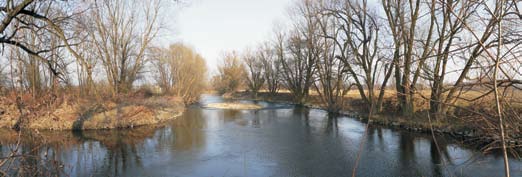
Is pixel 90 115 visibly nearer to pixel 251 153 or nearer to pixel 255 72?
pixel 251 153

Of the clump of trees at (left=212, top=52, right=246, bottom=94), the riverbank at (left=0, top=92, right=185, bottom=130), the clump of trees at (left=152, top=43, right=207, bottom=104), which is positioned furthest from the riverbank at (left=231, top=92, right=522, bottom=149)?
the clump of trees at (left=212, top=52, right=246, bottom=94)

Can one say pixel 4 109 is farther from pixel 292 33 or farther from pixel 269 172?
pixel 292 33

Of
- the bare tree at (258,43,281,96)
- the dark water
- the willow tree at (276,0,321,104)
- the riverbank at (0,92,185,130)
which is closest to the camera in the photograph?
the dark water

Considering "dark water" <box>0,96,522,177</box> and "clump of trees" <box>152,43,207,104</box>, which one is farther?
"clump of trees" <box>152,43,207,104</box>

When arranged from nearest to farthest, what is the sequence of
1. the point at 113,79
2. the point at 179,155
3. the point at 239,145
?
the point at 179,155 → the point at 239,145 → the point at 113,79

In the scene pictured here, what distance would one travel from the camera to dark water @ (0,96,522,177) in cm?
847

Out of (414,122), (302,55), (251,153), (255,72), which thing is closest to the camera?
(251,153)

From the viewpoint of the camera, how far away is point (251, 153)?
10547 millimetres

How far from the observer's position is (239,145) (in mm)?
11883

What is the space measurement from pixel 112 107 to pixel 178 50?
20.5m

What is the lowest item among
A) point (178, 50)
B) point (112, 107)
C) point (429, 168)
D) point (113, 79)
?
point (429, 168)

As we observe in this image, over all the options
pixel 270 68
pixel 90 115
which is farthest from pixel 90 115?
pixel 270 68

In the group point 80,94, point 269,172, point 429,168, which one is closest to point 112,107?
point 80,94

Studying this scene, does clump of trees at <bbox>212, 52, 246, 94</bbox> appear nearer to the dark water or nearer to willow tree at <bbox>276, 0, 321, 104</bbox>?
willow tree at <bbox>276, 0, 321, 104</bbox>
